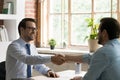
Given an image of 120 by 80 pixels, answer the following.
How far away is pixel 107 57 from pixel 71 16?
11.1 ft

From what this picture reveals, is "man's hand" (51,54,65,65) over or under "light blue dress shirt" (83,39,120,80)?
under

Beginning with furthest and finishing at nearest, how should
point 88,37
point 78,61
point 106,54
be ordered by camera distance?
point 88,37
point 78,61
point 106,54

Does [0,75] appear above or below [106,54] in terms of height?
below

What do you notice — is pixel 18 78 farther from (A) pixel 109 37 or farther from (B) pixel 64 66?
(B) pixel 64 66

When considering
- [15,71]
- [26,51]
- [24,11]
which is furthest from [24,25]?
[24,11]

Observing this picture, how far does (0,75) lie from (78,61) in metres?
0.94

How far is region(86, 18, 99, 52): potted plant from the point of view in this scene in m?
5.02

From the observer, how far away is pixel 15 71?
3.40 meters

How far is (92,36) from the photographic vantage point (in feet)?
16.6

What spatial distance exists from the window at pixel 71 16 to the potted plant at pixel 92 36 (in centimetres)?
22

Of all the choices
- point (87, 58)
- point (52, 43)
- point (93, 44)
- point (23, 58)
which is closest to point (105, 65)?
point (87, 58)

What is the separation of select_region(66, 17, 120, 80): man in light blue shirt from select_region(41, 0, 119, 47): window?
2.64 m

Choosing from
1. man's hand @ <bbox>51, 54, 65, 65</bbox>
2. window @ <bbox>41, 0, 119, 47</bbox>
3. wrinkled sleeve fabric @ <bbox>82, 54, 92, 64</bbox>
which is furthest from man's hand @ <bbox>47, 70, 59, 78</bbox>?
window @ <bbox>41, 0, 119, 47</bbox>

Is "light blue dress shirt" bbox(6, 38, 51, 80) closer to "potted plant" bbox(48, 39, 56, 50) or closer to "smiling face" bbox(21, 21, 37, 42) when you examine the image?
"smiling face" bbox(21, 21, 37, 42)
